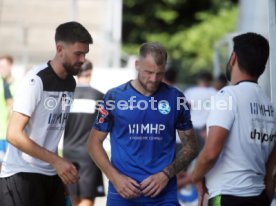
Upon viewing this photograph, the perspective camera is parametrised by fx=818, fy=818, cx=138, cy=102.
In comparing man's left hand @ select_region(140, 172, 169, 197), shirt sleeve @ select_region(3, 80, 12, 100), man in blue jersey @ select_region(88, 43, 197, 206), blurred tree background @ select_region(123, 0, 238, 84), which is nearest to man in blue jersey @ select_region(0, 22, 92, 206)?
man in blue jersey @ select_region(88, 43, 197, 206)

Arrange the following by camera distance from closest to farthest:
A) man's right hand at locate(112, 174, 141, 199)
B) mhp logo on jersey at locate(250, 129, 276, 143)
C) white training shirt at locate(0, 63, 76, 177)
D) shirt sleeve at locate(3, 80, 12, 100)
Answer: mhp logo on jersey at locate(250, 129, 276, 143) → man's right hand at locate(112, 174, 141, 199) → white training shirt at locate(0, 63, 76, 177) → shirt sleeve at locate(3, 80, 12, 100)

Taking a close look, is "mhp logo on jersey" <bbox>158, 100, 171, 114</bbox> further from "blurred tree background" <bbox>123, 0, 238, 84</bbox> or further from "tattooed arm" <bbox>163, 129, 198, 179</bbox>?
"blurred tree background" <bbox>123, 0, 238, 84</bbox>

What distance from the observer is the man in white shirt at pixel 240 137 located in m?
5.45

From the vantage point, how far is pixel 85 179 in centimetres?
1010

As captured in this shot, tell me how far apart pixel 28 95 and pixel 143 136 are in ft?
2.95

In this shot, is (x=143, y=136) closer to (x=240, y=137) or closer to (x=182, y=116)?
(x=182, y=116)

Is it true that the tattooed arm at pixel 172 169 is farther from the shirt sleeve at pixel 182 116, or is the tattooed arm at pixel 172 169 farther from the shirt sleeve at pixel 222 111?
the shirt sleeve at pixel 222 111

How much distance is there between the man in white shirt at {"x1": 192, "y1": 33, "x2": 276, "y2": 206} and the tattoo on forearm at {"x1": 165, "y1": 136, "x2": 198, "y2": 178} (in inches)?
14.5

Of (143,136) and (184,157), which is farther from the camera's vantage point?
(184,157)

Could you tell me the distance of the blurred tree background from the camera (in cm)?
2969

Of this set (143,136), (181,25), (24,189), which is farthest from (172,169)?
(181,25)

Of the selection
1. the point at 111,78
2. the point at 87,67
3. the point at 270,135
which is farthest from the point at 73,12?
the point at 270,135

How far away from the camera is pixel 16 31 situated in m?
21.3

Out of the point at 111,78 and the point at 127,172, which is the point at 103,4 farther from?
the point at 127,172
